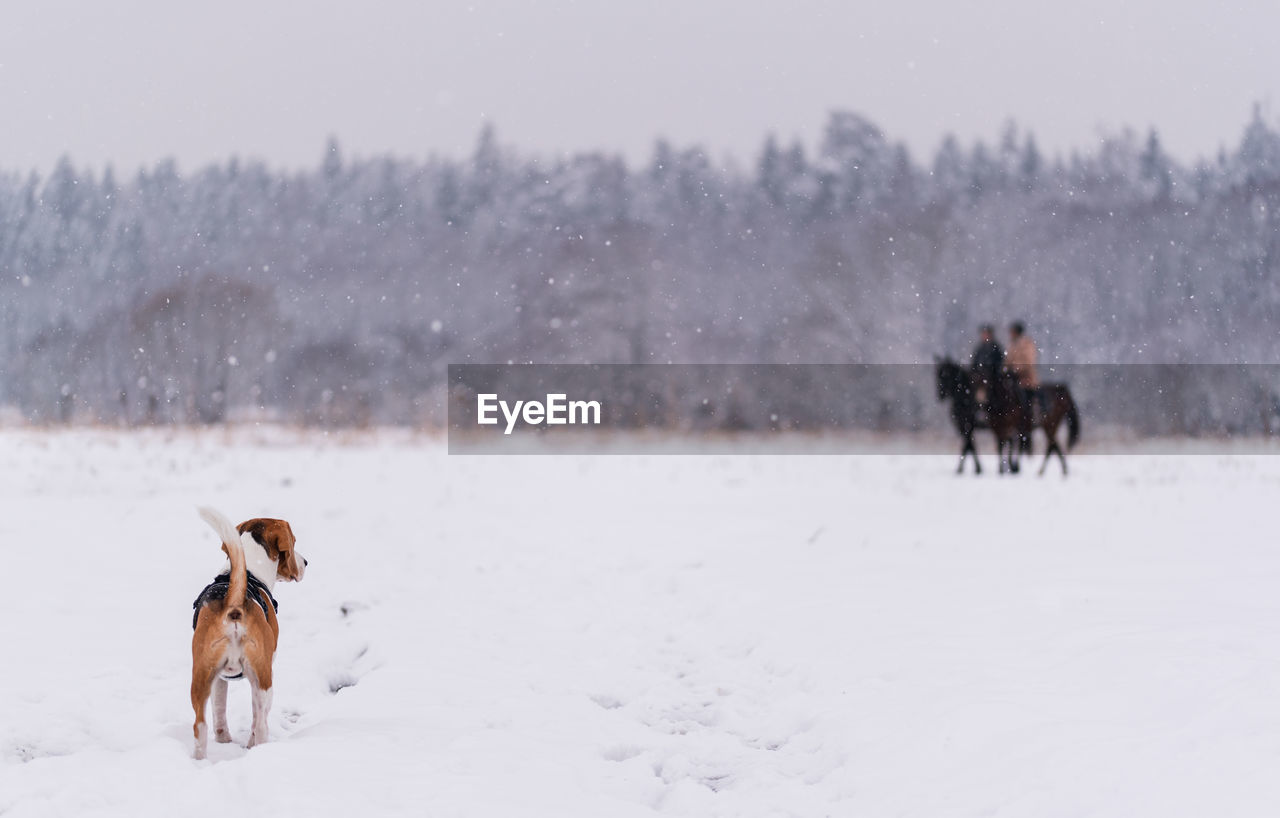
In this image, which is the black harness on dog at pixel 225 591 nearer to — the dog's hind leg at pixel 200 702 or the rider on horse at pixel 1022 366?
the dog's hind leg at pixel 200 702

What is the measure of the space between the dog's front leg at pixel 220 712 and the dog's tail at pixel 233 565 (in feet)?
1.84

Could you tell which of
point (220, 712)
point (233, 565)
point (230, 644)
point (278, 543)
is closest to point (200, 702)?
point (230, 644)

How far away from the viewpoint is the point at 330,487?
15.2 meters

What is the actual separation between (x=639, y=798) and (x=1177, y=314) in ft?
156

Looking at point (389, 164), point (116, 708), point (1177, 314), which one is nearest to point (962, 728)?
point (116, 708)

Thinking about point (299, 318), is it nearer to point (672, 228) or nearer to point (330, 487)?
point (672, 228)

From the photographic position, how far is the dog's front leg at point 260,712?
4316 mm

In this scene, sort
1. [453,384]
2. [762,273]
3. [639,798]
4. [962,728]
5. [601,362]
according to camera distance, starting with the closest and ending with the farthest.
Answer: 1. [639,798]
2. [962,728]
3. [453,384]
4. [601,362]
5. [762,273]

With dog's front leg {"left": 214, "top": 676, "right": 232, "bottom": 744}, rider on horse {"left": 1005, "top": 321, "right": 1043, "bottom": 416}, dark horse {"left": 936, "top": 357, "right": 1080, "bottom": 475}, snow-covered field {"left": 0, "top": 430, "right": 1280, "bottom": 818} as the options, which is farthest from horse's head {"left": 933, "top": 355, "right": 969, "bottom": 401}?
dog's front leg {"left": 214, "top": 676, "right": 232, "bottom": 744}

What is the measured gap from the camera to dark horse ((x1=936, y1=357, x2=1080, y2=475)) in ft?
57.7

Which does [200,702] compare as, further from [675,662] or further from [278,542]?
[675,662]

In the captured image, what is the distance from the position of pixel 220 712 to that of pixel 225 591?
655mm

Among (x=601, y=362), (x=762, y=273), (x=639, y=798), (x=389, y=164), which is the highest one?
(x=389, y=164)

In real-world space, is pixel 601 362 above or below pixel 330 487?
above
